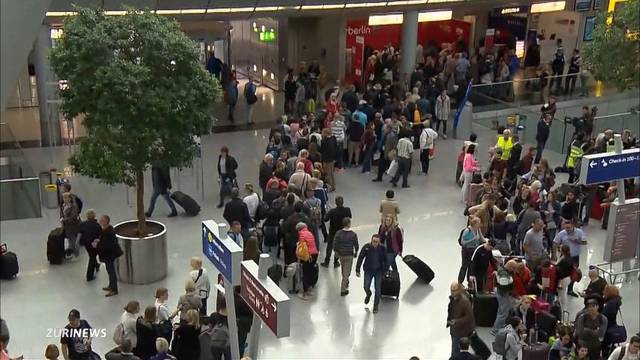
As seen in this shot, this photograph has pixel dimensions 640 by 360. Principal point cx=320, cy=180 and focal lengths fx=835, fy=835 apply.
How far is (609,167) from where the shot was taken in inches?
506

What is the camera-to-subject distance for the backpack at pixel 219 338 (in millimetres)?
10000

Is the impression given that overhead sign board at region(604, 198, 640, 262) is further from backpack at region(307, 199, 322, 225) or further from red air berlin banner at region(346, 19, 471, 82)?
red air berlin banner at region(346, 19, 471, 82)

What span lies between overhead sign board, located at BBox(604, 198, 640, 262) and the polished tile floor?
0.74 meters

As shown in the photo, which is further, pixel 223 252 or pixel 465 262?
pixel 465 262

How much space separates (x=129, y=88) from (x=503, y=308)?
20.2 feet

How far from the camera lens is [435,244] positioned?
15633 mm

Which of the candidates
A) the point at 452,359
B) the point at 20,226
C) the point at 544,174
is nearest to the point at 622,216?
the point at 544,174

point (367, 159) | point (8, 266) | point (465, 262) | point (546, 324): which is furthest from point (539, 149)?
point (8, 266)

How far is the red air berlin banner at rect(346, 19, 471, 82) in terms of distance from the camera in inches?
1117

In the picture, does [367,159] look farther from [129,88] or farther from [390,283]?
[129,88]

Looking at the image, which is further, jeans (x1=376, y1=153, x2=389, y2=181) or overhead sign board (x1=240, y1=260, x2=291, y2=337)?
jeans (x1=376, y1=153, x2=389, y2=181)

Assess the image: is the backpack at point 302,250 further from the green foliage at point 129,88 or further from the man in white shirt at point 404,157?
the man in white shirt at point 404,157

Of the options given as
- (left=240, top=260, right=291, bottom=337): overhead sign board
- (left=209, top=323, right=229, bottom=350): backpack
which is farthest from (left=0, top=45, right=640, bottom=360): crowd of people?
(left=240, top=260, right=291, bottom=337): overhead sign board

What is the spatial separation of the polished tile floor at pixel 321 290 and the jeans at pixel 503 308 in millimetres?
528
